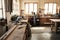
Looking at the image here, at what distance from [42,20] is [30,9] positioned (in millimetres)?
1791

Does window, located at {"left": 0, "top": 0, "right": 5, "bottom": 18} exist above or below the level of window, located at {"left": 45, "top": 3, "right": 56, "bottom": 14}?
below

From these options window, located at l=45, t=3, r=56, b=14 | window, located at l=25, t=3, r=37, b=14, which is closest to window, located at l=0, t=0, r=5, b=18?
window, located at l=25, t=3, r=37, b=14

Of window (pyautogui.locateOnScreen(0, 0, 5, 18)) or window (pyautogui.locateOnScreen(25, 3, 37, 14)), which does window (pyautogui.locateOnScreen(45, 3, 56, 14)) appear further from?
window (pyautogui.locateOnScreen(0, 0, 5, 18))

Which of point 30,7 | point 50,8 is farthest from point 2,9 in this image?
point 50,8

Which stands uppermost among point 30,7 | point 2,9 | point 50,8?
point 30,7

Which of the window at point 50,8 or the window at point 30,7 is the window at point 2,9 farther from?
the window at point 50,8

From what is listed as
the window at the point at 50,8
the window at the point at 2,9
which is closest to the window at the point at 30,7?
the window at the point at 50,8

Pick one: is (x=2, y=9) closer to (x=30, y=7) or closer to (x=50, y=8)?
(x=30, y=7)

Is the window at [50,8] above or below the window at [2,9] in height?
above

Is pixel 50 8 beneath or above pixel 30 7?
beneath

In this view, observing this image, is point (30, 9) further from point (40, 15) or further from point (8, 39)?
point (8, 39)

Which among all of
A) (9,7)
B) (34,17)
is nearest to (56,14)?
(34,17)

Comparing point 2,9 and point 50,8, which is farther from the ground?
point 50,8

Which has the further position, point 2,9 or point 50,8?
point 50,8
